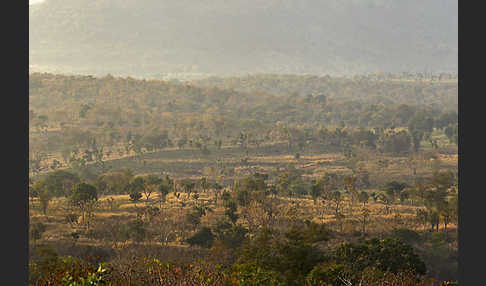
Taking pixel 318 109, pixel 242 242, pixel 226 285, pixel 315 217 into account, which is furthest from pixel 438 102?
pixel 226 285

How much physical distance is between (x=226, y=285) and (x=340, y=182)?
41.0 metres

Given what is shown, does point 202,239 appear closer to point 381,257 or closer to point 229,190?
point 381,257

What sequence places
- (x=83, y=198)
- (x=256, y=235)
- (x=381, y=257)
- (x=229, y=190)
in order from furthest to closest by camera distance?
(x=229, y=190)
(x=83, y=198)
(x=256, y=235)
(x=381, y=257)

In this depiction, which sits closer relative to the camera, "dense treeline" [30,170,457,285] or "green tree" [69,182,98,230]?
"dense treeline" [30,170,457,285]

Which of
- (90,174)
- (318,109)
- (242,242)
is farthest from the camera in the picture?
(318,109)

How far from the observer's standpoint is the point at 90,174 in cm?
5166

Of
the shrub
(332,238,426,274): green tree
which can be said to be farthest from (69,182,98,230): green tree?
(332,238,426,274): green tree

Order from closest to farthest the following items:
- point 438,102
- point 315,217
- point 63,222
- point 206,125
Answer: point 63,222 → point 315,217 → point 206,125 → point 438,102

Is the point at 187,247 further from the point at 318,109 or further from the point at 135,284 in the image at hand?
the point at 318,109

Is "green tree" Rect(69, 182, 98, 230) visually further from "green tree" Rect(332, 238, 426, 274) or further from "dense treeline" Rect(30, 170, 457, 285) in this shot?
"green tree" Rect(332, 238, 426, 274)

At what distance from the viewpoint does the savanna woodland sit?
2089cm

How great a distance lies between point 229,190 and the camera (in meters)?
48.0

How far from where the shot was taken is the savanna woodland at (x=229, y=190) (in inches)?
822

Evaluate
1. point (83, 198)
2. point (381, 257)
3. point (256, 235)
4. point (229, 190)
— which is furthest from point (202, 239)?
point (229, 190)
